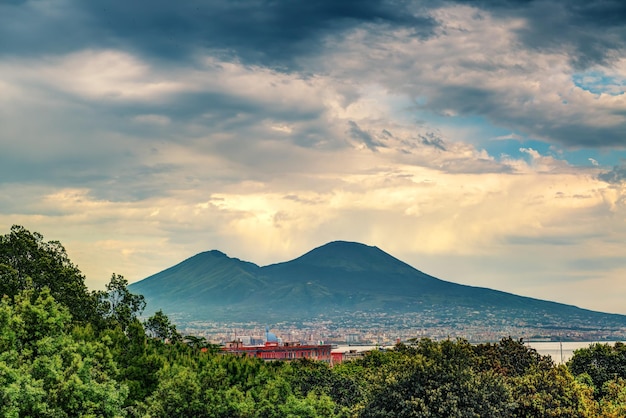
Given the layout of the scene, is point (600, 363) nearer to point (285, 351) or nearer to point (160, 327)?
point (160, 327)

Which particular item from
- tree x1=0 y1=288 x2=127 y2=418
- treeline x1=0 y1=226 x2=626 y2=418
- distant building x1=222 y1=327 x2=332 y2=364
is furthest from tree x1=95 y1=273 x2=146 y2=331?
distant building x1=222 y1=327 x2=332 y2=364

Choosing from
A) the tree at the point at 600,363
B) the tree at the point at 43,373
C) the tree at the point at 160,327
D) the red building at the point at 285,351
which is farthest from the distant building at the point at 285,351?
the tree at the point at 43,373

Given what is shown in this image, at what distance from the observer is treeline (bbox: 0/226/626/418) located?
3186cm

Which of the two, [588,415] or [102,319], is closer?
[588,415]

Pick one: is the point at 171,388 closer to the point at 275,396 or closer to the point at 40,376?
the point at 275,396

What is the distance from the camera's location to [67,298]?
212 feet

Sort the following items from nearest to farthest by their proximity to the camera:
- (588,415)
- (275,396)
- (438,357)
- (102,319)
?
(588,415) < (438,357) < (275,396) < (102,319)

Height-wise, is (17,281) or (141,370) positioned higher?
(17,281)

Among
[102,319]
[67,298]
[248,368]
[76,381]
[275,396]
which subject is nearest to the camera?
[76,381]

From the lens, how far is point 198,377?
5122 centimetres

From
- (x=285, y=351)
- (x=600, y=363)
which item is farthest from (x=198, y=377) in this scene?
(x=285, y=351)

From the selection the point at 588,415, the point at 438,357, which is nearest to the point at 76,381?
the point at 438,357

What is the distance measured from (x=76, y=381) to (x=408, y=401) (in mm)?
18776

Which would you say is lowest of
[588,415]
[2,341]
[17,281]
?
[588,415]
